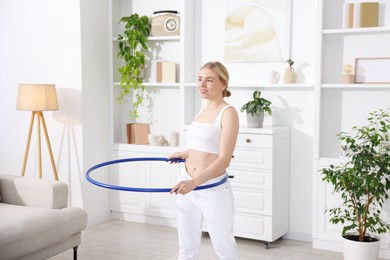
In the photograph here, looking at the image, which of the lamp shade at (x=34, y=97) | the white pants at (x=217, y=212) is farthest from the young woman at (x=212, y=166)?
the lamp shade at (x=34, y=97)

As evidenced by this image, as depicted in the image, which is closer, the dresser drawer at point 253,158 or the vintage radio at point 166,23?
the dresser drawer at point 253,158

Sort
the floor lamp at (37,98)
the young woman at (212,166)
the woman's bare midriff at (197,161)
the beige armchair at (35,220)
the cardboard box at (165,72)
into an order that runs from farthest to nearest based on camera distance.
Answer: the cardboard box at (165,72) < the floor lamp at (37,98) < the beige armchair at (35,220) < the woman's bare midriff at (197,161) < the young woman at (212,166)

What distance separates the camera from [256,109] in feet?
14.1

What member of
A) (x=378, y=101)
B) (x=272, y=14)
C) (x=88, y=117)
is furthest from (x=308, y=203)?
(x=88, y=117)

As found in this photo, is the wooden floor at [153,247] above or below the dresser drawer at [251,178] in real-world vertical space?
below

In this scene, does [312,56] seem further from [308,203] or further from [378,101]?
[308,203]

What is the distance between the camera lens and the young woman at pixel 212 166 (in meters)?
2.66

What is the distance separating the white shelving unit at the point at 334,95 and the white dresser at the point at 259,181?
31 cm

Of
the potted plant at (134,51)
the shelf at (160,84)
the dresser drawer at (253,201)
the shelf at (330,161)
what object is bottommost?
the dresser drawer at (253,201)

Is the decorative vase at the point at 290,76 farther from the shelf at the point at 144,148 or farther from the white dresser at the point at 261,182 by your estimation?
the shelf at the point at 144,148

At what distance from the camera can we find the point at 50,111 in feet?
16.3

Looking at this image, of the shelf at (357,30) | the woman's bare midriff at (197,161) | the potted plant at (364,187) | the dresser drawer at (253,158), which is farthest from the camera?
the dresser drawer at (253,158)

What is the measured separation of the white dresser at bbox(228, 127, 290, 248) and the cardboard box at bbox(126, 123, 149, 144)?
118cm

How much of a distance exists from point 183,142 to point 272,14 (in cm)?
141
